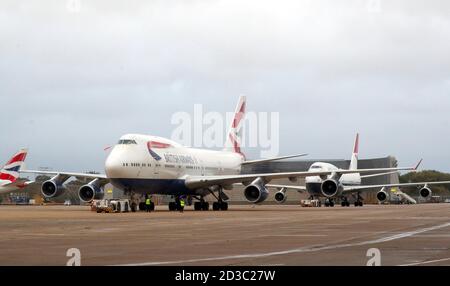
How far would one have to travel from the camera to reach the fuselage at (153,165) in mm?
50656

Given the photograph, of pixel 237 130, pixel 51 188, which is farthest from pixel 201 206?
pixel 237 130

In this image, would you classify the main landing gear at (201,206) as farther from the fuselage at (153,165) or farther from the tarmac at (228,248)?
the tarmac at (228,248)

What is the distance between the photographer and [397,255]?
1499 cm

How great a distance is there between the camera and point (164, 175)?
54.7 m

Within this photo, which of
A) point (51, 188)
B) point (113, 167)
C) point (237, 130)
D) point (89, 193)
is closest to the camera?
point (113, 167)

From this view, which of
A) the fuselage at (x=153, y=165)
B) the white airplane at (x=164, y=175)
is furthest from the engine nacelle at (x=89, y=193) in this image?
the fuselage at (x=153, y=165)

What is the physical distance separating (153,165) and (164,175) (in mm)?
1846

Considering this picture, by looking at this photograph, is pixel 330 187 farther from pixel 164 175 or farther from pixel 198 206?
pixel 164 175

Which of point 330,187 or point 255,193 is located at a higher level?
point 330,187

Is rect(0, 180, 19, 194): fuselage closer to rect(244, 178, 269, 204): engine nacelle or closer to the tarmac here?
rect(244, 178, 269, 204): engine nacelle
